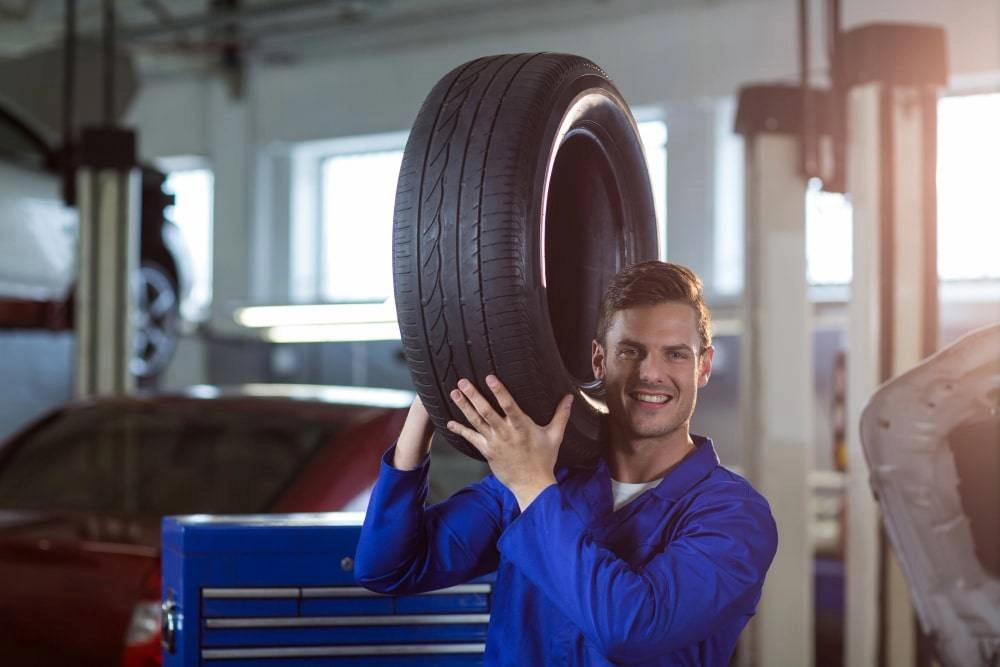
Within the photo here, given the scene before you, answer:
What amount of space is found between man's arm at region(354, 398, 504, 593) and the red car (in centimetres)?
84

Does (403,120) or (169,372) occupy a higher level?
(403,120)

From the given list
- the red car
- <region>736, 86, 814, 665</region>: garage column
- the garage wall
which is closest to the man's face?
the red car

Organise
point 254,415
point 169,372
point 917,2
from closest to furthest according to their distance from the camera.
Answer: point 254,415 < point 917,2 < point 169,372

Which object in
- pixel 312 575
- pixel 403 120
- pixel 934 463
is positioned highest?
pixel 403 120

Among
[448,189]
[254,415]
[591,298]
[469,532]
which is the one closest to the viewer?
[448,189]

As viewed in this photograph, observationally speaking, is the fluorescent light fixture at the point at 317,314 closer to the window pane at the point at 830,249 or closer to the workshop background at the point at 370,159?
the workshop background at the point at 370,159

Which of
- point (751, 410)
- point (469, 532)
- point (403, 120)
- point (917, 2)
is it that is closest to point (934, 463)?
point (469, 532)

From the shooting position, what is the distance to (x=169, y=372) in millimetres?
9422

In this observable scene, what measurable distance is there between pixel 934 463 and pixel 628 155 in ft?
2.43

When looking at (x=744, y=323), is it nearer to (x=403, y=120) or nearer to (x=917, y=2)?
(x=917, y=2)

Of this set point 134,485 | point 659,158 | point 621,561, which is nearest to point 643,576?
point 621,561

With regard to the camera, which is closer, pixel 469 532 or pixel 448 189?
pixel 448 189

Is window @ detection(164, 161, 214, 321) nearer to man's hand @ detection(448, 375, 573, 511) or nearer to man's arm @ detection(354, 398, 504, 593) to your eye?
man's arm @ detection(354, 398, 504, 593)

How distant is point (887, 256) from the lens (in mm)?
3229
